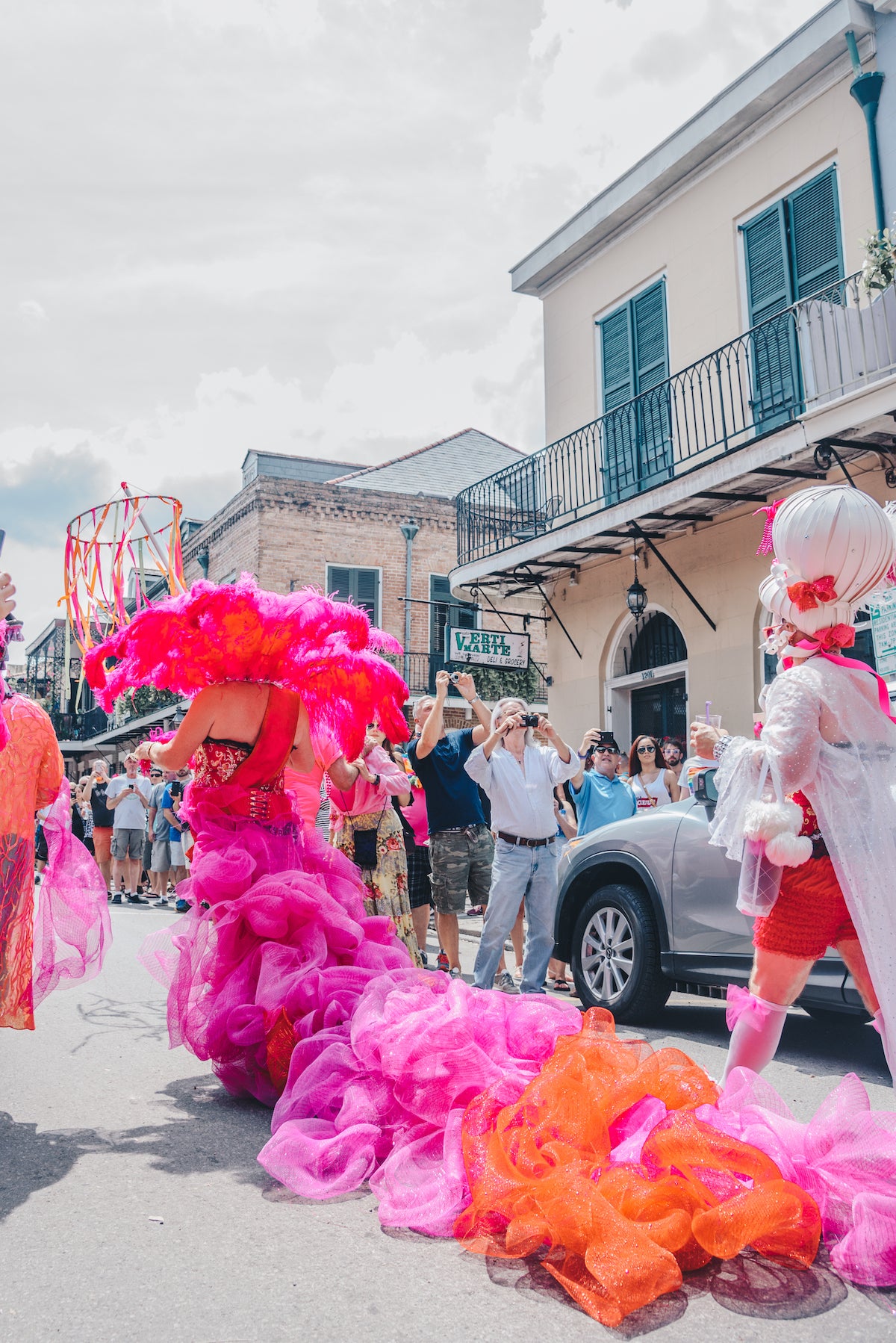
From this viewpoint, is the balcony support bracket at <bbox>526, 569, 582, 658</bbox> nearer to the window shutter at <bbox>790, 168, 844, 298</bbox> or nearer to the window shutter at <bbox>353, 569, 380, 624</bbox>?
the window shutter at <bbox>790, 168, 844, 298</bbox>

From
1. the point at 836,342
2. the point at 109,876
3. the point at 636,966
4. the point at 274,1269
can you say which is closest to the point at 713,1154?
the point at 274,1269

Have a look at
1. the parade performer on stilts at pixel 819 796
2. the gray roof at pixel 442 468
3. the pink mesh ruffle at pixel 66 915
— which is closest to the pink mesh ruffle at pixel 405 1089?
the parade performer on stilts at pixel 819 796

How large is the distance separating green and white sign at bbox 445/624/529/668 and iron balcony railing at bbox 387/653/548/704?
27.2ft

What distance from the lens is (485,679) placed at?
25.0 meters

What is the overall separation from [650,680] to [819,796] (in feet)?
36.1

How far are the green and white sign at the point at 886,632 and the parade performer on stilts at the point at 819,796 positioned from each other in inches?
80.5

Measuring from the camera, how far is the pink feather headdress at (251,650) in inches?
183

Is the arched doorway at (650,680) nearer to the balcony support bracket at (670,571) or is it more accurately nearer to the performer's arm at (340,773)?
the balcony support bracket at (670,571)

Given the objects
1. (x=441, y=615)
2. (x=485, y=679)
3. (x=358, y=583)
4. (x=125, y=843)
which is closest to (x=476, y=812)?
(x=125, y=843)

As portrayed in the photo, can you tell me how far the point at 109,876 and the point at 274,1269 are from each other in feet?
50.5

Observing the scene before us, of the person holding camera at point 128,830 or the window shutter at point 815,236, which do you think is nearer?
the window shutter at point 815,236

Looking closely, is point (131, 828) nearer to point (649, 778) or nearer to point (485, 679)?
point (649, 778)

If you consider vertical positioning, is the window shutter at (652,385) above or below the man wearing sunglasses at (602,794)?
above

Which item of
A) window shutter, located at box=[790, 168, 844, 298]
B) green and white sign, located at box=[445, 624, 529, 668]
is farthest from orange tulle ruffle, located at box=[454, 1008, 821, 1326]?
green and white sign, located at box=[445, 624, 529, 668]
